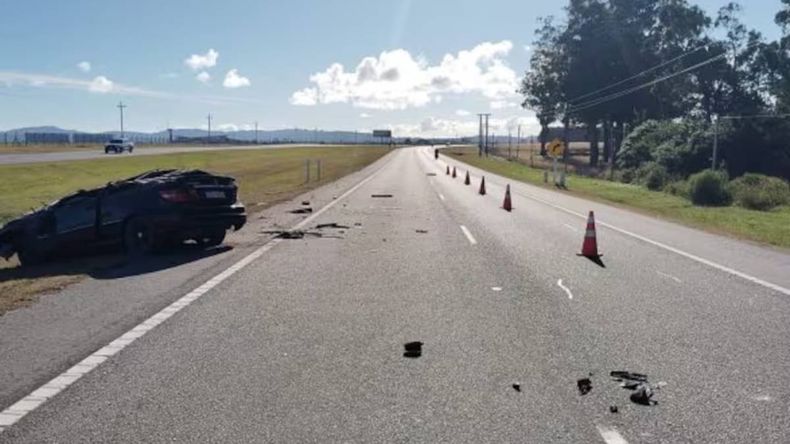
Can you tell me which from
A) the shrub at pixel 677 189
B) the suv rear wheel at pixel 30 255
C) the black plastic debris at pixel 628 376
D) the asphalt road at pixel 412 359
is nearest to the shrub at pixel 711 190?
the shrub at pixel 677 189

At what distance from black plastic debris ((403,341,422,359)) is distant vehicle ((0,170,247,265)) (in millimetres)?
6742

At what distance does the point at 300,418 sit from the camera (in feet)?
16.1

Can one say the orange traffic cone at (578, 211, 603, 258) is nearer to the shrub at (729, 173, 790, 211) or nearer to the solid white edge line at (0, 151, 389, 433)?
the solid white edge line at (0, 151, 389, 433)

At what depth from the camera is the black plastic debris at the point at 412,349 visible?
21.2 feet

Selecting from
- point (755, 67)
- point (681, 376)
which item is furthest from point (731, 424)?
point (755, 67)

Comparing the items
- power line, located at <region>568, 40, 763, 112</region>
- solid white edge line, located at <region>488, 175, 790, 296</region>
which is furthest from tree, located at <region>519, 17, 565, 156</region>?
solid white edge line, located at <region>488, 175, 790, 296</region>

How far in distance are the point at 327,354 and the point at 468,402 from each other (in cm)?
162

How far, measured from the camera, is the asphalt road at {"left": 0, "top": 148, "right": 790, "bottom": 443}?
189 inches

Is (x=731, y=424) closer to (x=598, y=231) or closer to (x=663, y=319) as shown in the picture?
(x=663, y=319)

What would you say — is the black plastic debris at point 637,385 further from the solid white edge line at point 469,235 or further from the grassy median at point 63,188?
the solid white edge line at point 469,235

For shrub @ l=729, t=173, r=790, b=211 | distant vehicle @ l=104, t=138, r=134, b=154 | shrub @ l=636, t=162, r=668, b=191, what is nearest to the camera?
shrub @ l=729, t=173, r=790, b=211

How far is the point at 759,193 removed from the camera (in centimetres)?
3128

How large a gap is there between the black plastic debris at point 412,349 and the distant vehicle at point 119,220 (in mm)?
6742

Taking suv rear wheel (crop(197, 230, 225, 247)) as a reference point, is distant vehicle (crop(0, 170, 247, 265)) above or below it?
above
